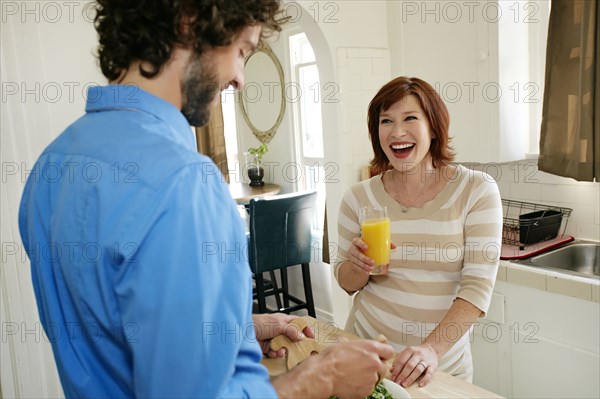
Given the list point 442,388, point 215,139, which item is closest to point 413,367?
point 442,388

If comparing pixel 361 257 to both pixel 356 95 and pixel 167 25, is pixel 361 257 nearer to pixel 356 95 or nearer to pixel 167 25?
pixel 167 25

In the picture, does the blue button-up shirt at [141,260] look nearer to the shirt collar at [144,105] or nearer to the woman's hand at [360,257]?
the shirt collar at [144,105]

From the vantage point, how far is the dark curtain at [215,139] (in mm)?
4977

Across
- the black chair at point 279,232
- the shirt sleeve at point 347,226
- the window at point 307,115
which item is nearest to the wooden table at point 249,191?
the window at point 307,115

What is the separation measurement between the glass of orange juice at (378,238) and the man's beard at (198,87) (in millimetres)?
878

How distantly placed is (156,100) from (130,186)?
15 cm

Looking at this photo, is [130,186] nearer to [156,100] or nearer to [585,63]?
[156,100]

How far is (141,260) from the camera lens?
0.59 m

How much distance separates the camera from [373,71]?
3035 mm

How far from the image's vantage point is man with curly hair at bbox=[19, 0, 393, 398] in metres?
0.60

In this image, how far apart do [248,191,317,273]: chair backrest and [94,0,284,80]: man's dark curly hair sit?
2.68 metres

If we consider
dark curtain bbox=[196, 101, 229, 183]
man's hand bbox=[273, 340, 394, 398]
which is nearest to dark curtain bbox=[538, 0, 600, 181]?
man's hand bbox=[273, 340, 394, 398]

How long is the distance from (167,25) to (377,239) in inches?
38.7

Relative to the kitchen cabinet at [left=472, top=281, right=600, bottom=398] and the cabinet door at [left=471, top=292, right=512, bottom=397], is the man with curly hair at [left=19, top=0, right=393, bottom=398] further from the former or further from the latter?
Answer: the cabinet door at [left=471, top=292, right=512, bottom=397]
